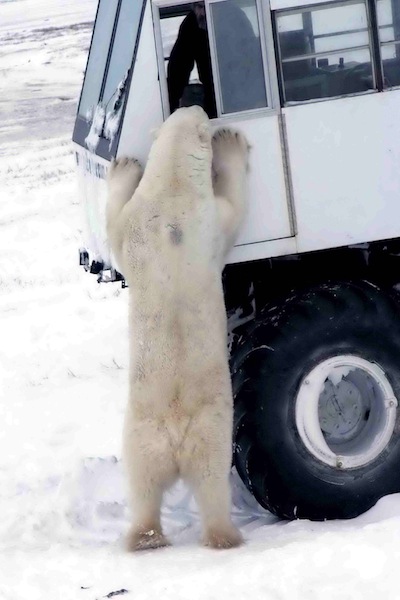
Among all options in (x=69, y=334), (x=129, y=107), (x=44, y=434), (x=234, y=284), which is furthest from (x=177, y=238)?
(x=69, y=334)

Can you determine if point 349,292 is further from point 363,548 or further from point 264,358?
point 363,548

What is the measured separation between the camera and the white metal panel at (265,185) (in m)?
4.53

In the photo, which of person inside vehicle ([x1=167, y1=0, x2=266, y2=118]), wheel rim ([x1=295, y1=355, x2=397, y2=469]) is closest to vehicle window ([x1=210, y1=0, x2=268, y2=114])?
person inside vehicle ([x1=167, y1=0, x2=266, y2=118])

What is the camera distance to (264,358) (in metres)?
4.77

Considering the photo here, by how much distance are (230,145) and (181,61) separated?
0.47 m

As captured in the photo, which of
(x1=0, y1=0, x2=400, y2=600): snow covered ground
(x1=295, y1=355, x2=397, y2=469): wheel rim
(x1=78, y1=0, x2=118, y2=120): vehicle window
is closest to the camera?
(x1=0, y1=0, x2=400, y2=600): snow covered ground

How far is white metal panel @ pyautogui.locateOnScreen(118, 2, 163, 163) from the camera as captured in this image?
14.9 ft

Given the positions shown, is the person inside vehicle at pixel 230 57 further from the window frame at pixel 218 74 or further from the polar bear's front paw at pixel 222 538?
the polar bear's front paw at pixel 222 538

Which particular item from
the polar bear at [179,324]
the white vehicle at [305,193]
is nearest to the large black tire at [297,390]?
the white vehicle at [305,193]

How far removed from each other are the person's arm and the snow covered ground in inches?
76.3

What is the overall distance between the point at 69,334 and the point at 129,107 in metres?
4.45

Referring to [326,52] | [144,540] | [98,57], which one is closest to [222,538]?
[144,540]

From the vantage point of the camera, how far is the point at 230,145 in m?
4.49

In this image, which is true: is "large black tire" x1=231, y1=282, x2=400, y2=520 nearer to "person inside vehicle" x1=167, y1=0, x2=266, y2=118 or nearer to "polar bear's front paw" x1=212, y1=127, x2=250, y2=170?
"polar bear's front paw" x1=212, y1=127, x2=250, y2=170
